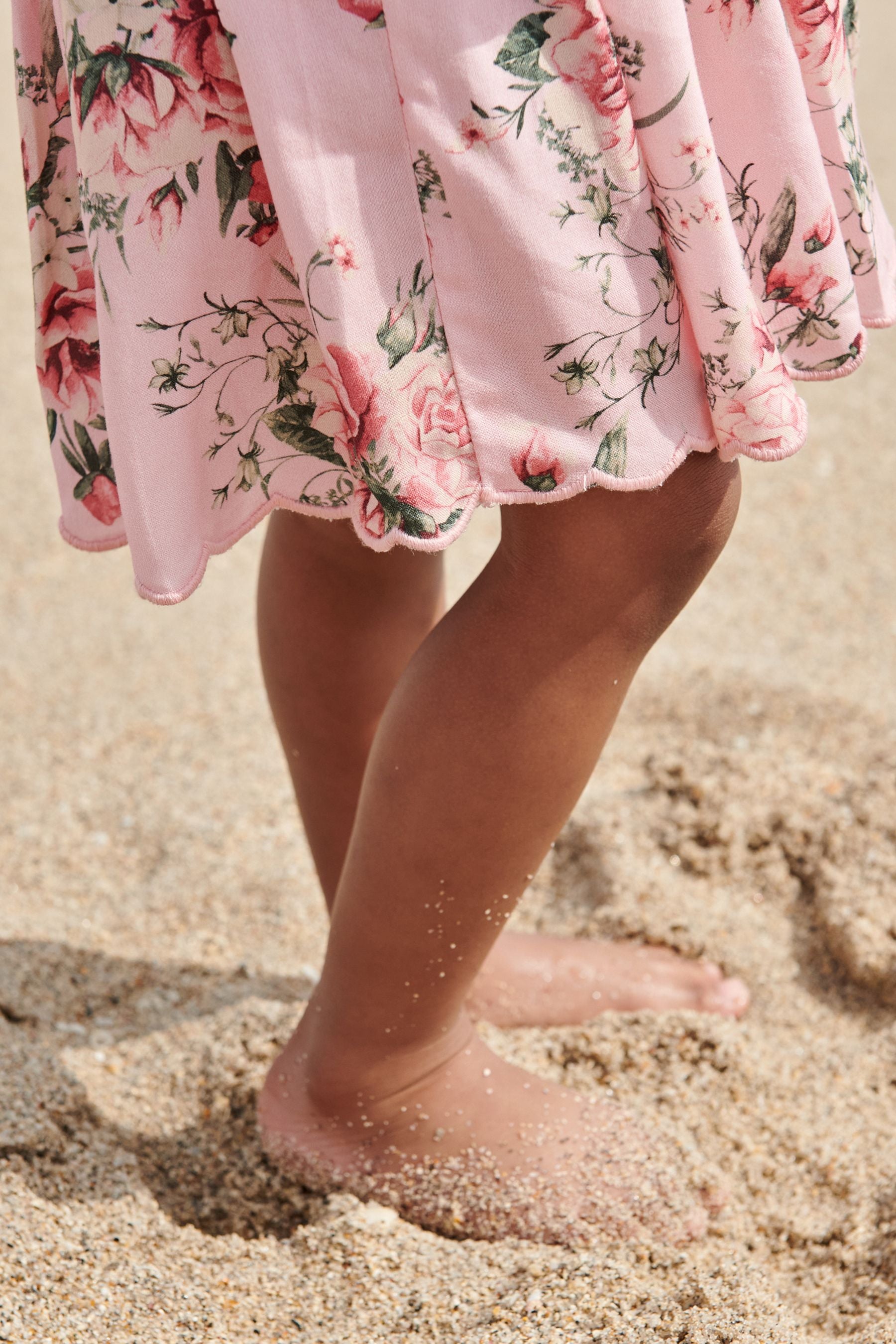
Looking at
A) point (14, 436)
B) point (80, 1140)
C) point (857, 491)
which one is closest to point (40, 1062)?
point (80, 1140)

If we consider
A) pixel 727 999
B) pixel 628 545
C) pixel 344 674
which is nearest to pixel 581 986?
pixel 727 999

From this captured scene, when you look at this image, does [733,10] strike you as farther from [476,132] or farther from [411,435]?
[411,435]

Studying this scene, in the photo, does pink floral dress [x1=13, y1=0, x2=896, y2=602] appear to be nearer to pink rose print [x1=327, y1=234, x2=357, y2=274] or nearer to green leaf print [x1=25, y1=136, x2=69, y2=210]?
pink rose print [x1=327, y1=234, x2=357, y2=274]

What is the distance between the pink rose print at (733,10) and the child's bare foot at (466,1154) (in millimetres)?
763

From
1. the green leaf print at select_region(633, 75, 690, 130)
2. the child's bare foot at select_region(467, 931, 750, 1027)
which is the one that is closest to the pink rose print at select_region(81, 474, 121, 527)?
the green leaf print at select_region(633, 75, 690, 130)

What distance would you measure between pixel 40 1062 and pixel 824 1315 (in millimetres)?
718

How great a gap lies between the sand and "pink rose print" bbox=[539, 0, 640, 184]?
757 mm

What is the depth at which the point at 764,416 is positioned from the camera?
0.70 m

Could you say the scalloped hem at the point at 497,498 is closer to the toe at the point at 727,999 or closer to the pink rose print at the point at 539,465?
the pink rose print at the point at 539,465

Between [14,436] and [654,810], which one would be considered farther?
[14,436]

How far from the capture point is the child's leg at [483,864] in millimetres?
780

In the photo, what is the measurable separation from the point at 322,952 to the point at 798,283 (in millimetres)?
942

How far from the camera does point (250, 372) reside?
759mm

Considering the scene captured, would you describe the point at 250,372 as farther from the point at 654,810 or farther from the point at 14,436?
the point at 14,436
